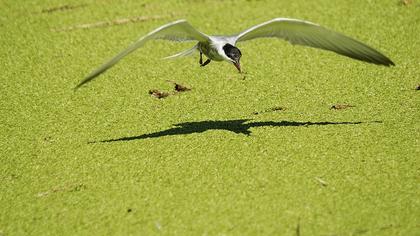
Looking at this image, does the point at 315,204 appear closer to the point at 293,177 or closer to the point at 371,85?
the point at 293,177

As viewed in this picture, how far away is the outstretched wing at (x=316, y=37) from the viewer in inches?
118

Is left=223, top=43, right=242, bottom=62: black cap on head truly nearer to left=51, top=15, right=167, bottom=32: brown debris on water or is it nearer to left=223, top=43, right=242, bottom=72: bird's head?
left=223, top=43, right=242, bottom=72: bird's head

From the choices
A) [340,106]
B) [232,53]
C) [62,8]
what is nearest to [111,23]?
[62,8]

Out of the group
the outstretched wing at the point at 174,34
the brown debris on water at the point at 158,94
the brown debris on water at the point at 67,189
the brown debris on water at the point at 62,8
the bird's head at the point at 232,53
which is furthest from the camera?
the brown debris on water at the point at 62,8

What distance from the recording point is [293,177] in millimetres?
2547

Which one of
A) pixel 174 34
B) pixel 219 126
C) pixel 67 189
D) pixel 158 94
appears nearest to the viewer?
pixel 67 189

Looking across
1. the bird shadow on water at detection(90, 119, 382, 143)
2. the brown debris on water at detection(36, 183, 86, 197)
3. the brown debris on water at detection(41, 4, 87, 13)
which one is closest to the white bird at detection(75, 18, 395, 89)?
the bird shadow on water at detection(90, 119, 382, 143)

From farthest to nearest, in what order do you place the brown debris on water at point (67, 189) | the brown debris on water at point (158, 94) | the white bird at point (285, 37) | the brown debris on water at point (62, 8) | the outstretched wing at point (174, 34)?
the brown debris on water at point (62, 8), the brown debris on water at point (158, 94), the white bird at point (285, 37), the outstretched wing at point (174, 34), the brown debris on water at point (67, 189)

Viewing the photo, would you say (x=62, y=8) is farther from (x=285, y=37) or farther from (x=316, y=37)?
(x=316, y=37)

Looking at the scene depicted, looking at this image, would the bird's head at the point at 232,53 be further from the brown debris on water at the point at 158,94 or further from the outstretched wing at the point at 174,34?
the brown debris on water at the point at 158,94

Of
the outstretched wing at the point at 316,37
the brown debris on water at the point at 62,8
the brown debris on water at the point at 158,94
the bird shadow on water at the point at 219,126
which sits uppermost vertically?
the outstretched wing at the point at 316,37

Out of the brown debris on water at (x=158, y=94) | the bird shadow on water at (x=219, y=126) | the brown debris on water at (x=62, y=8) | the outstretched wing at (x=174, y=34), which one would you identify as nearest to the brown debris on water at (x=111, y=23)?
the brown debris on water at (x=62, y=8)

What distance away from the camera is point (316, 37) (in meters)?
3.13

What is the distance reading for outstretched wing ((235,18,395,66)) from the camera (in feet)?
9.80
